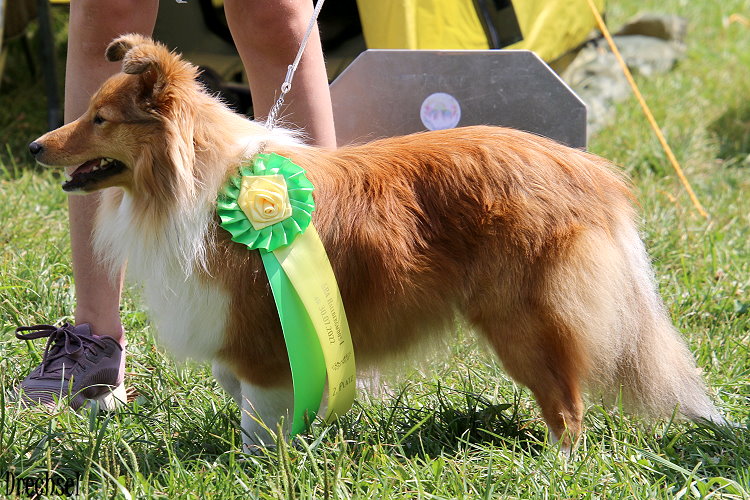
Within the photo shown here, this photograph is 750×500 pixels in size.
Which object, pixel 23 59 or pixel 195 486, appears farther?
pixel 23 59

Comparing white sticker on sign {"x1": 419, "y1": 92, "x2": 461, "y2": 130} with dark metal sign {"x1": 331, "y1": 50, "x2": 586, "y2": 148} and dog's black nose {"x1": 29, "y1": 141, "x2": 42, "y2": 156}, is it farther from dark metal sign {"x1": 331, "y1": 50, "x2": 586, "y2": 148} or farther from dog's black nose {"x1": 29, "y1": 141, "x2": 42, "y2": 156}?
dog's black nose {"x1": 29, "y1": 141, "x2": 42, "y2": 156}

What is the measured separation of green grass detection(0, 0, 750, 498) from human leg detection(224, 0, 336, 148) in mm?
1032

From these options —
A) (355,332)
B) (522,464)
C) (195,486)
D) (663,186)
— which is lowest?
(663,186)

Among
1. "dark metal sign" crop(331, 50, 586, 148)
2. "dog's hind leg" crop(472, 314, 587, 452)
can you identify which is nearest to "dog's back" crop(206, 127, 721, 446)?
"dog's hind leg" crop(472, 314, 587, 452)

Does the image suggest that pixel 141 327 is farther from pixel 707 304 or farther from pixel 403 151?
pixel 707 304

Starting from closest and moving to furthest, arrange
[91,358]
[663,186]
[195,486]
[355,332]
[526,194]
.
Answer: [195,486] < [526,194] < [355,332] < [91,358] < [663,186]

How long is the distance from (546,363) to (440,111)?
65.9 inches

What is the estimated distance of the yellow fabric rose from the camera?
8.17 feet

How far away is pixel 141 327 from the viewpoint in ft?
12.3

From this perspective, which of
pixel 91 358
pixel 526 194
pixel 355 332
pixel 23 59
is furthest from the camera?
pixel 23 59

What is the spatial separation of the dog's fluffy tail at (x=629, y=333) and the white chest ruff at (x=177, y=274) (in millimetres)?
1149

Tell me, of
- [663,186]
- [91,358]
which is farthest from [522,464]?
[663,186]

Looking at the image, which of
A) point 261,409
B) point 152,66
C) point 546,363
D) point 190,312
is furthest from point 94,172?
point 546,363

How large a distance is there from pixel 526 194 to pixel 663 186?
3.03m
